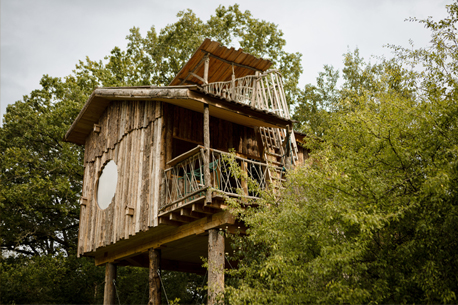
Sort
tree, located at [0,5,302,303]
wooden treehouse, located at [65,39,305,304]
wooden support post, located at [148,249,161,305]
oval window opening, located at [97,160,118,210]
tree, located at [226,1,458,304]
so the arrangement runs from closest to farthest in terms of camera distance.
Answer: tree, located at [226,1,458,304] < wooden treehouse, located at [65,39,305,304] < wooden support post, located at [148,249,161,305] < oval window opening, located at [97,160,118,210] < tree, located at [0,5,302,303]

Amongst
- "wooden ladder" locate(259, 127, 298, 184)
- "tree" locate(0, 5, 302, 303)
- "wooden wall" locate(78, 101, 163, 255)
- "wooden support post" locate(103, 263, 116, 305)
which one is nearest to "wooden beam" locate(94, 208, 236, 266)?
"wooden support post" locate(103, 263, 116, 305)

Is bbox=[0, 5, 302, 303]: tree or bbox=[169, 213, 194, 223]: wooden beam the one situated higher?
bbox=[0, 5, 302, 303]: tree

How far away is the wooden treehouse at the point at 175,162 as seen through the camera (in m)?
9.54

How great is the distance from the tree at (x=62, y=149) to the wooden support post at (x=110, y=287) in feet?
16.8

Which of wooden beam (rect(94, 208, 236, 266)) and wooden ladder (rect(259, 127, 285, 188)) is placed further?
wooden ladder (rect(259, 127, 285, 188))

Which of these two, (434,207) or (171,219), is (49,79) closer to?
(171,219)

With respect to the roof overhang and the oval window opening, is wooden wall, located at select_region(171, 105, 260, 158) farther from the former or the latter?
the oval window opening

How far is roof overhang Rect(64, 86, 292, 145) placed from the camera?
983 centimetres

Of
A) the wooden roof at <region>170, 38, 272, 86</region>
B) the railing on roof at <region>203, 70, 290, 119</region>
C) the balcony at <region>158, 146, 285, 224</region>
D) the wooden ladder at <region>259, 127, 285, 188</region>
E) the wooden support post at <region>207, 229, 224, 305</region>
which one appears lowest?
the wooden support post at <region>207, 229, 224, 305</region>

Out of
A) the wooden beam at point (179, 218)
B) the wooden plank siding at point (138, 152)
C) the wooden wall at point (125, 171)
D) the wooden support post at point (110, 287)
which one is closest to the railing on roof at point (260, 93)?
the wooden plank siding at point (138, 152)

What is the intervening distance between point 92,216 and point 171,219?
4073 millimetres


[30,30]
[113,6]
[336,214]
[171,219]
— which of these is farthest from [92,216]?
[30,30]

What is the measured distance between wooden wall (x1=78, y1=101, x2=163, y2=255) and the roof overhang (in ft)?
1.25

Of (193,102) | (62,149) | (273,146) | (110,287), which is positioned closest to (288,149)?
(273,146)
